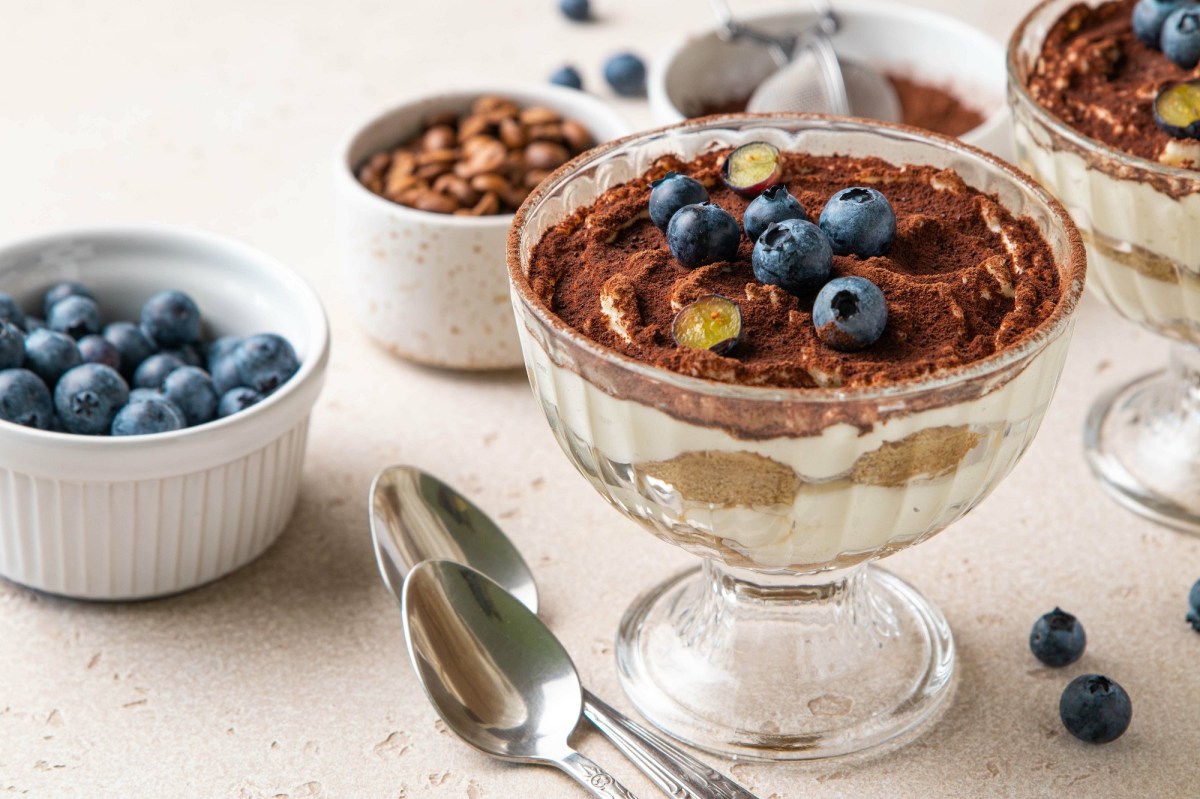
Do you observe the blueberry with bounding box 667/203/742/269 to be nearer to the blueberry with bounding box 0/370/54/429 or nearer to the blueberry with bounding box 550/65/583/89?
the blueberry with bounding box 0/370/54/429

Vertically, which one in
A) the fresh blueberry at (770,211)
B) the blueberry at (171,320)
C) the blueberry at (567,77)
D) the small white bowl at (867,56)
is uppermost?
the fresh blueberry at (770,211)

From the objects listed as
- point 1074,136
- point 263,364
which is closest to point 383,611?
point 263,364

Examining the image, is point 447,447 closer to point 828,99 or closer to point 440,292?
point 440,292

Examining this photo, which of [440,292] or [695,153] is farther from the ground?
[695,153]

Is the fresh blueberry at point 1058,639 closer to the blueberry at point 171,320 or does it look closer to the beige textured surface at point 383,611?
the beige textured surface at point 383,611

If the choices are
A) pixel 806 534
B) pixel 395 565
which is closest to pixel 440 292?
pixel 395 565

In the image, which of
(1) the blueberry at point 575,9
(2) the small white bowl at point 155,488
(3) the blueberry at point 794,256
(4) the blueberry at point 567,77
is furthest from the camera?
(1) the blueberry at point 575,9

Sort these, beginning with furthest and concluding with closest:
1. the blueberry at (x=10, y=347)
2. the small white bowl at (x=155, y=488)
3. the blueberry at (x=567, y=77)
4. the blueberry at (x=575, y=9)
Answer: the blueberry at (x=575, y=9), the blueberry at (x=567, y=77), the blueberry at (x=10, y=347), the small white bowl at (x=155, y=488)

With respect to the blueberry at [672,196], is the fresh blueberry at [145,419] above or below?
Result: below

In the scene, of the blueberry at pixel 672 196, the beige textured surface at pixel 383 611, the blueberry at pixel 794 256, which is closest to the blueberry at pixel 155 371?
the beige textured surface at pixel 383 611
